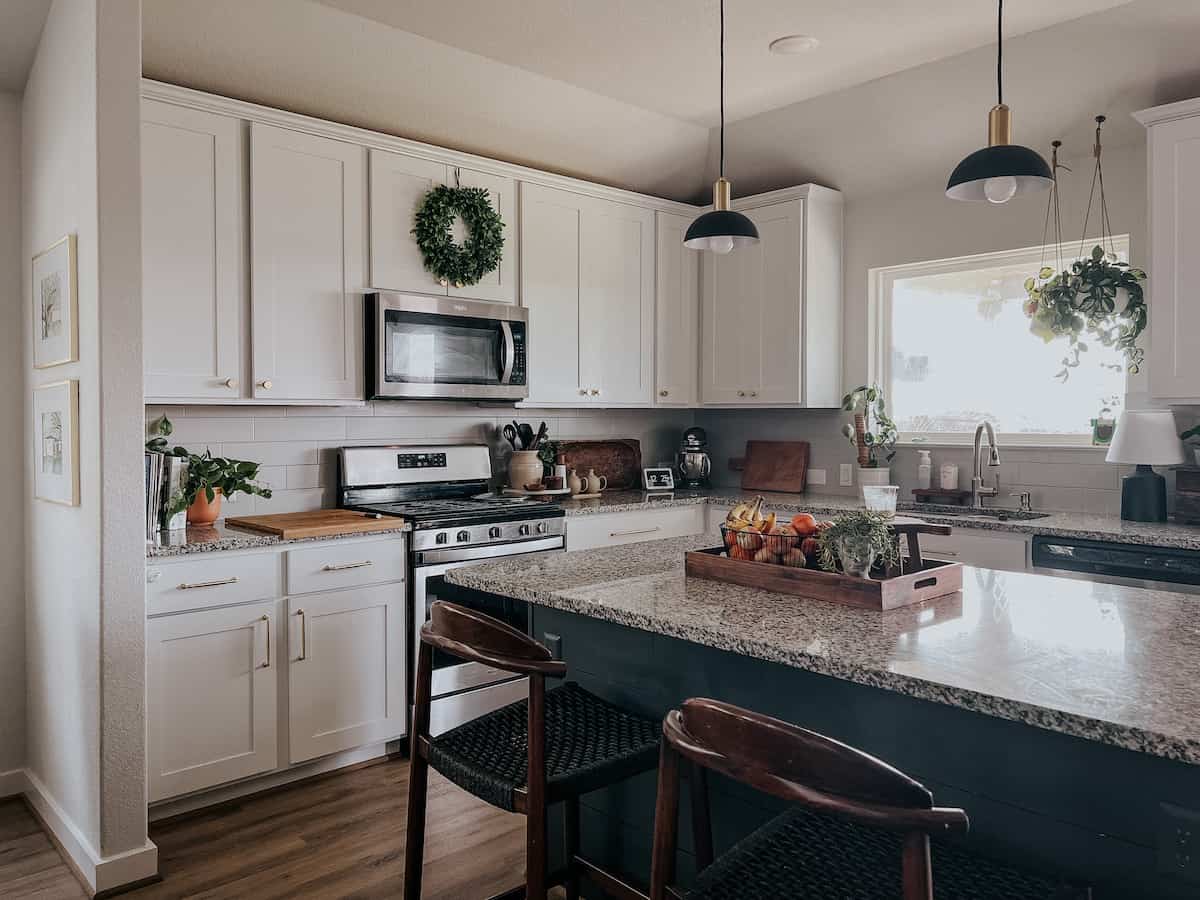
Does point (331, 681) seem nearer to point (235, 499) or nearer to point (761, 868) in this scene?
point (235, 499)

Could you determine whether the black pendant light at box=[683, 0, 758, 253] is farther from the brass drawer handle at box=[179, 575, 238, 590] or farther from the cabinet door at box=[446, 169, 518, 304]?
the brass drawer handle at box=[179, 575, 238, 590]

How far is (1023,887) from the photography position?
1.27 metres

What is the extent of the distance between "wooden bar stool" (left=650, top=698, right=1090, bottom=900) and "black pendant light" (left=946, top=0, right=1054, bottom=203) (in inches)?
54.6

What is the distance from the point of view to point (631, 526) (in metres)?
4.23

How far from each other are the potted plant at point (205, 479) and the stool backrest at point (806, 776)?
2288 mm

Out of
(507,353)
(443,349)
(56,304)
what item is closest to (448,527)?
(443,349)

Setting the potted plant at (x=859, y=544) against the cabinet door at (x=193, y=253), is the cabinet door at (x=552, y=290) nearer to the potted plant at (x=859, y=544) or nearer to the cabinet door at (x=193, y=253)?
the cabinet door at (x=193, y=253)

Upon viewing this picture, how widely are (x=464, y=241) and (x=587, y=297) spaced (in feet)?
2.50

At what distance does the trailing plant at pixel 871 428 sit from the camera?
452 centimetres

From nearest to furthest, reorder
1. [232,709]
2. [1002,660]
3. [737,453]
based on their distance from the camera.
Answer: [1002,660] → [232,709] → [737,453]

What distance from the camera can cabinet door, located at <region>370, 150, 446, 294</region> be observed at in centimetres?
369

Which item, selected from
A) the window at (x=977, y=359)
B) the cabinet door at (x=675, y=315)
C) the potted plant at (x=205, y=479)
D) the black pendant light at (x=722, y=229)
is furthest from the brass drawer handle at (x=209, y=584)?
the window at (x=977, y=359)

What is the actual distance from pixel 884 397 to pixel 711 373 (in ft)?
2.97

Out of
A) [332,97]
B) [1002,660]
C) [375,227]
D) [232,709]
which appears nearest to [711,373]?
[375,227]
